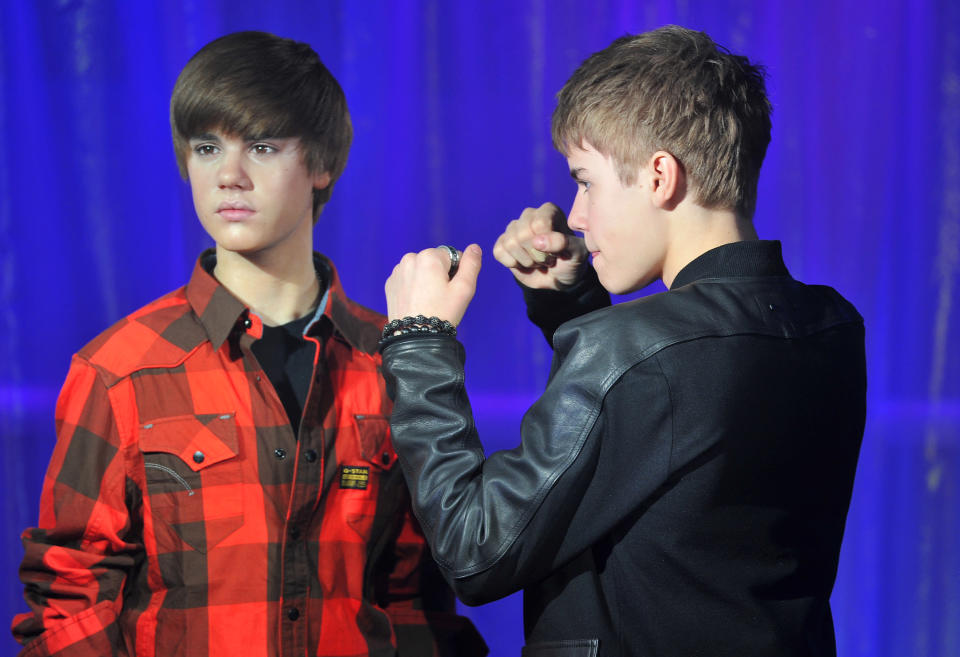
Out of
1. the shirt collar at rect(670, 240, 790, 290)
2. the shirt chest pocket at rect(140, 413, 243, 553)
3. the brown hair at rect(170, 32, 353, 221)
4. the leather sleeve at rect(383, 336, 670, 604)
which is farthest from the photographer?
the brown hair at rect(170, 32, 353, 221)

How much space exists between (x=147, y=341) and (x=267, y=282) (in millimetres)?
193

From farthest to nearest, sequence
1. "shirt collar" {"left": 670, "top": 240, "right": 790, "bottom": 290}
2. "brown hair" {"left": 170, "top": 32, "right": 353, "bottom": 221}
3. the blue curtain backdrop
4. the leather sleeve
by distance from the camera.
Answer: the blue curtain backdrop → "brown hair" {"left": 170, "top": 32, "right": 353, "bottom": 221} → "shirt collar" {"left": 670, "top": 240, "right": 790, "bottom": 290} → the leather sleeve

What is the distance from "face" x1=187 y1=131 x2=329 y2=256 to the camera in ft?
4.39

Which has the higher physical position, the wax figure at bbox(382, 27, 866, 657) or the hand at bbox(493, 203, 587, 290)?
the hand at bbox(493, 203, 587, 290)

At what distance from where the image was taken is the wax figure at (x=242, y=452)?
1.22 meters

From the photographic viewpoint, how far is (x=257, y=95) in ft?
4.45

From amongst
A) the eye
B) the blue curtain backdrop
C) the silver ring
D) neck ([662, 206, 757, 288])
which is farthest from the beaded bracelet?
the blue curtain backdrop

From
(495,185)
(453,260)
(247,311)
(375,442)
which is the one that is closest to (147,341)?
(247,311)

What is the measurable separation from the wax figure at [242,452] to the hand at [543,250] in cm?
27

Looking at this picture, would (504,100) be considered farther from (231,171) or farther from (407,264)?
(407,264)

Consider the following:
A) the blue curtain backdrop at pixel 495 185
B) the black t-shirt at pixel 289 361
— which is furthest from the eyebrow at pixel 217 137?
the blue curtain backdrop at pixel 495 185

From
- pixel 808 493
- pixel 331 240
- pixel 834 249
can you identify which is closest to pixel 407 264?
pixel 808 493

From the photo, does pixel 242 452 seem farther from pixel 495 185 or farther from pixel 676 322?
pixel 495 185

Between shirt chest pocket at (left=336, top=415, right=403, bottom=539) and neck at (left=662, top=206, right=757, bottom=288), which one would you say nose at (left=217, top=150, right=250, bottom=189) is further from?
neck at (left=662, top=206, right=757, bottom=288)
